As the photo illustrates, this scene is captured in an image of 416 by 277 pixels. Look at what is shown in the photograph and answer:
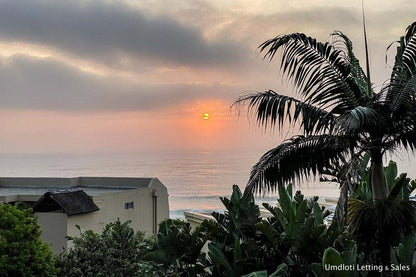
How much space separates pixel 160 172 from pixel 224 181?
616 inches

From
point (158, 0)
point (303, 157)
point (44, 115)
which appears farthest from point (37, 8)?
point (303, 157)

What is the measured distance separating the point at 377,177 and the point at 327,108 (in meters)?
1.30

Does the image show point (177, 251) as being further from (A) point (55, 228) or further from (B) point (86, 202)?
(B) point (86, 202)

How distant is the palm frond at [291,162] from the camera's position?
23.1 feet

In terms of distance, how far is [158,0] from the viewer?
1772 cm

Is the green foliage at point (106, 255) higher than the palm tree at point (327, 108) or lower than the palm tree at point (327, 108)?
lower

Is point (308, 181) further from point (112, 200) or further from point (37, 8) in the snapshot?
point (37, 8)

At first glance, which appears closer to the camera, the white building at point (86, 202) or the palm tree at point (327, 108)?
the palm tree at point (327, 108)

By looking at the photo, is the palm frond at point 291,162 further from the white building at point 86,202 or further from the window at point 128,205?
the window at point 128,205

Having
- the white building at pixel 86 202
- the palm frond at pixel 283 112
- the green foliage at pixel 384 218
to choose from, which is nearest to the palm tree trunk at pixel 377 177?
the green foliage at pixel 384 218

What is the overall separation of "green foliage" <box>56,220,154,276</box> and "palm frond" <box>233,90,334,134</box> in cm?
541

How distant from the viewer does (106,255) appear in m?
11.2

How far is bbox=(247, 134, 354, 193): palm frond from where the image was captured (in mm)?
7043

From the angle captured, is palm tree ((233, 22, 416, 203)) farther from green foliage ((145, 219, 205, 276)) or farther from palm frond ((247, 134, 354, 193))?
green foliage ((145, 219, 205, 276))
